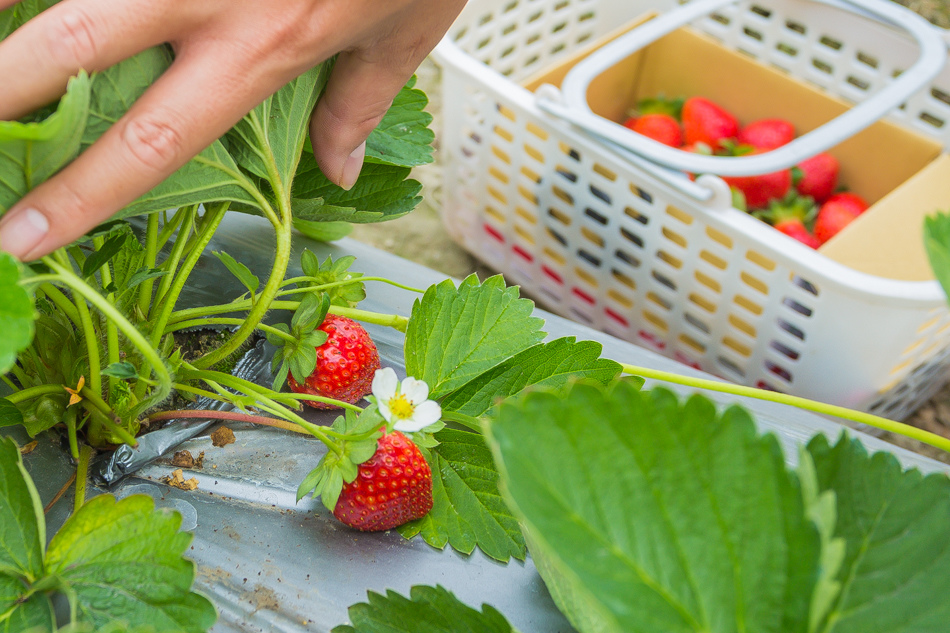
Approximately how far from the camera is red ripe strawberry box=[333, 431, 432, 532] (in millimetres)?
425

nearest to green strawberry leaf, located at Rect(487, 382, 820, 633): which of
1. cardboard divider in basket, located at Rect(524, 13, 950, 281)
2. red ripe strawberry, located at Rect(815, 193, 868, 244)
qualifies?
cardboard divider in basket, located at Rect(524, 13, 950, 281)

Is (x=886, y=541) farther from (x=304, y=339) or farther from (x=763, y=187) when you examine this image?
(x=763, y=187)

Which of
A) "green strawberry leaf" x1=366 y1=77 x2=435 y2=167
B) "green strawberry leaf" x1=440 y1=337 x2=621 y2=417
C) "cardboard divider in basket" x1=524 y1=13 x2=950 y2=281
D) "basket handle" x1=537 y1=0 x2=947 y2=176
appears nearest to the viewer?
"green strawberry leaf" x1=440 y1=337 x2=621 y2=417

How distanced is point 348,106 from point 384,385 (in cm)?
17

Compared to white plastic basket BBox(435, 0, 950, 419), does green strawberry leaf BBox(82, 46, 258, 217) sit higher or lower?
higher

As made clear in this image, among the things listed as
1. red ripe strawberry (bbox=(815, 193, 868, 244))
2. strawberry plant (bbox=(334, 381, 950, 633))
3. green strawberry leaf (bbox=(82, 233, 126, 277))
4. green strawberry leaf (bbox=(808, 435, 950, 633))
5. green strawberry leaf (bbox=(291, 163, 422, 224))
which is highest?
strawberry plant (bbox=(334, 381, 950, 633))

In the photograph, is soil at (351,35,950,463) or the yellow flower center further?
soil at (351,35,950,463)

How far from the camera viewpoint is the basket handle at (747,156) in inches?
31.0

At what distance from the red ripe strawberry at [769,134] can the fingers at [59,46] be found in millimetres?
1035

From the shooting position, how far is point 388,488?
1.39 feet

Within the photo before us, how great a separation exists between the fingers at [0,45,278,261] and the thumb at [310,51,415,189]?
0.09 meters

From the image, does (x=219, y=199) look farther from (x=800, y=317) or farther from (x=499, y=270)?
(x=499, y=270)

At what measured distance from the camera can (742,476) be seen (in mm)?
265

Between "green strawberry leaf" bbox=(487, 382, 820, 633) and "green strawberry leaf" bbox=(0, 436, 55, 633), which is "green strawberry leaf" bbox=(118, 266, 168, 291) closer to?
"green strawberry leaf" bbox=(0, 436, 55, 633)
